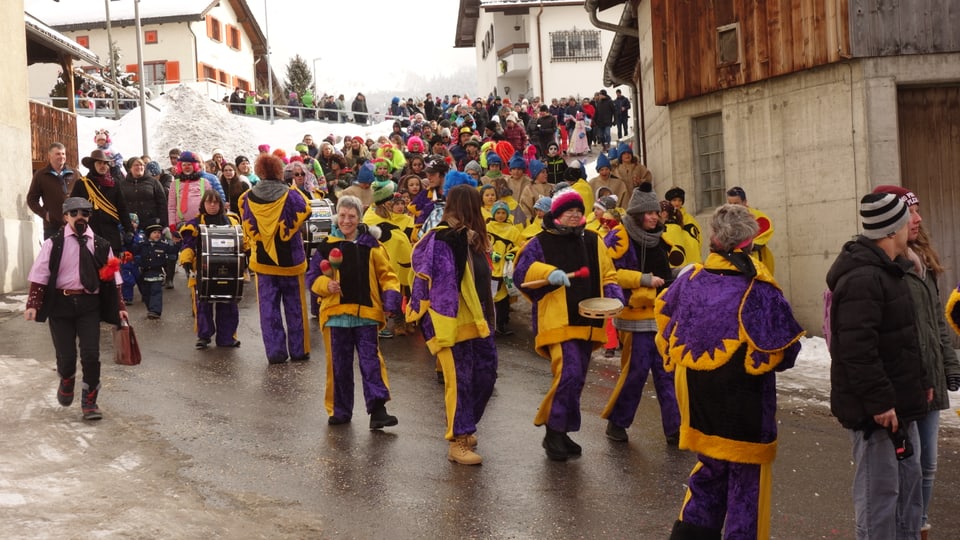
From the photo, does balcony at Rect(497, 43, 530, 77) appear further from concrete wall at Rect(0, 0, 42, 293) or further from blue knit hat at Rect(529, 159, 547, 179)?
blue knit hat at Rect(529, 159, 547, 179)

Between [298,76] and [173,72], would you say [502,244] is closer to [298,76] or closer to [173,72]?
[173,72]

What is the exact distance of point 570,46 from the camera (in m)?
51.0

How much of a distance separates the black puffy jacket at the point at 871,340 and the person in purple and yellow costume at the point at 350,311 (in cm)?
435

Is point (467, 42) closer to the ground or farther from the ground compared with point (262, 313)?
farther from the ground

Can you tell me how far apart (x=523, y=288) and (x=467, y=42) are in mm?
63148

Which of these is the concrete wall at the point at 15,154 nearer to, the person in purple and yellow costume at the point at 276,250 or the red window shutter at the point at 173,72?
the person in purple and yellow costume at the point at 276,250

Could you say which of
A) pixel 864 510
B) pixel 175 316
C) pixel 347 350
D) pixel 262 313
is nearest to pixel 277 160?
pixel 262 313

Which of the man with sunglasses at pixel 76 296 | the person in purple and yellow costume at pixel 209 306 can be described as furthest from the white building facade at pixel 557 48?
the man with sunglasses at pixel 76 296

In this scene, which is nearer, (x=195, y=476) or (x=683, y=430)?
(x=683, y=430)

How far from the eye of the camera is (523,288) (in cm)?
816

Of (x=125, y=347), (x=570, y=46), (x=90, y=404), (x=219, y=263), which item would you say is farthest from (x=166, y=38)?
(x=90, y=404)

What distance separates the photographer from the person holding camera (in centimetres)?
521

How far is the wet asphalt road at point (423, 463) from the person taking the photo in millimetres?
6637

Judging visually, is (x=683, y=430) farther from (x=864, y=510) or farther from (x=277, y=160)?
(x=277, y=160)
